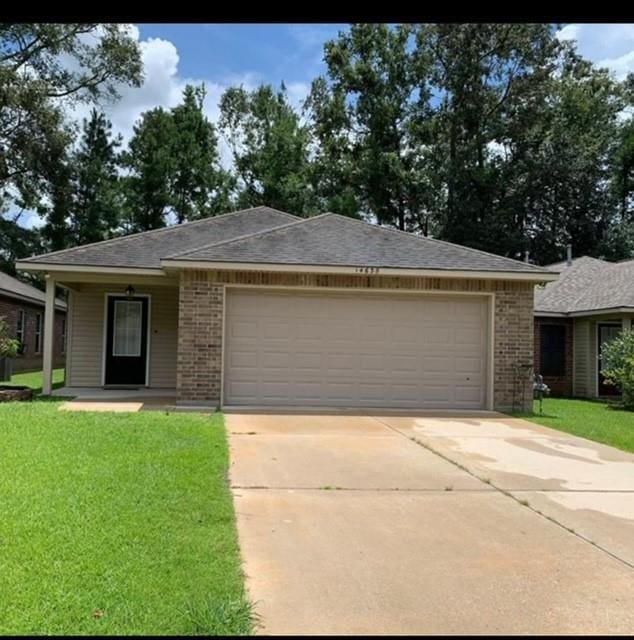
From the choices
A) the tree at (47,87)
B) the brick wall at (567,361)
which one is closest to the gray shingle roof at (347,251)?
the brick wall at (567,361)

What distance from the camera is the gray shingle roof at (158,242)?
12969mm

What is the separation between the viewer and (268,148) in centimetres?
3397

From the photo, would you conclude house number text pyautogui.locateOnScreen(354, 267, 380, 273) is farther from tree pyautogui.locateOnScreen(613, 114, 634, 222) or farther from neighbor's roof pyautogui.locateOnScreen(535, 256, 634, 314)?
tree pyautogui.locateOnScreen(613, 114, 634, 222)

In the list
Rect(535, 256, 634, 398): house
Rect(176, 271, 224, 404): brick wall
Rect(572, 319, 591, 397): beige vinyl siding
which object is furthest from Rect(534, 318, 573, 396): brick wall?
Rect(176, 271, 224, 404): brick wall

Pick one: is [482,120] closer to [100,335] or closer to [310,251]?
[310,251]

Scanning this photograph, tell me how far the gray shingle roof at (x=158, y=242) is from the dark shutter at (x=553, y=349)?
26.5 ft

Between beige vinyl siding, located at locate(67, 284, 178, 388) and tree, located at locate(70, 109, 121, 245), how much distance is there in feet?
58.8

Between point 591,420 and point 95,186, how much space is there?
1096 inches

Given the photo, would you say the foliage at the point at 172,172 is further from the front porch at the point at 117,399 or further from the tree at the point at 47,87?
the front porch at the point at 117,399

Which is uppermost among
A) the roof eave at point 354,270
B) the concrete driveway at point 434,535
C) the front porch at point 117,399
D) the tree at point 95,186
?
the tree at point 95,186

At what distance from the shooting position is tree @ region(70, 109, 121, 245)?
31.7m

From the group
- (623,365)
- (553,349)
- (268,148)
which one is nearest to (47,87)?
(268,148)

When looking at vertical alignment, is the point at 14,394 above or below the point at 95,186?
below

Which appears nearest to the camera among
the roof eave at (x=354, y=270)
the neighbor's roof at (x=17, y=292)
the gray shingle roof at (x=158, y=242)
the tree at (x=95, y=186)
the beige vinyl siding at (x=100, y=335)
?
the roof eave at (x=354, y=270)
